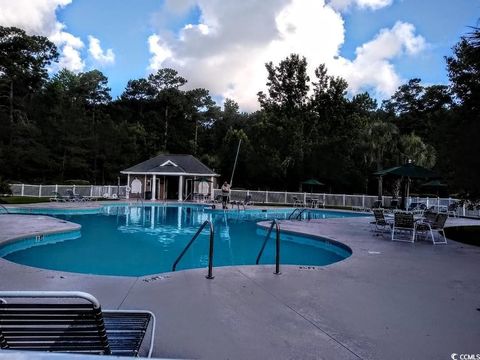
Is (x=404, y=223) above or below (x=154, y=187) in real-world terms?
below

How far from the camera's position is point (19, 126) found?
102ft

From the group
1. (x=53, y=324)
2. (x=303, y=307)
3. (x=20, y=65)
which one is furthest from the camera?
(x=20, y=65)

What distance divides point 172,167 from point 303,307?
85.0ft

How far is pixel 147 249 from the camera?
32.6 feet

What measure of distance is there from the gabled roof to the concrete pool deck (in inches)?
905

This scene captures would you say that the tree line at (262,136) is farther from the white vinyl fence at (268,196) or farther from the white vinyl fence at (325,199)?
the white vinyl fence at (325,199)

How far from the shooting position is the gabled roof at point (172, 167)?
29.0m

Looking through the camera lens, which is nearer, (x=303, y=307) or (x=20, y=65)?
(x=303, y=307)

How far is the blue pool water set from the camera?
805 cm

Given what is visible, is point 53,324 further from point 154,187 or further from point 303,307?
point 154,187

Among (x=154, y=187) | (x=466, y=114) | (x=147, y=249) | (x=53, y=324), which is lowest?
(x=147, y=249)

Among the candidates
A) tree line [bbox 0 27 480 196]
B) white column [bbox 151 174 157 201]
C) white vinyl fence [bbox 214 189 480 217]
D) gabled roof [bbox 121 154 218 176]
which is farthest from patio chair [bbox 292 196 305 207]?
white column [bbox 151 174 157 201]

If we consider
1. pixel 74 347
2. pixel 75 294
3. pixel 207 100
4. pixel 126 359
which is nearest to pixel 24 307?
pixel 75 294

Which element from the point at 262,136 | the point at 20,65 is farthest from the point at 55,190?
the point at 20,65
